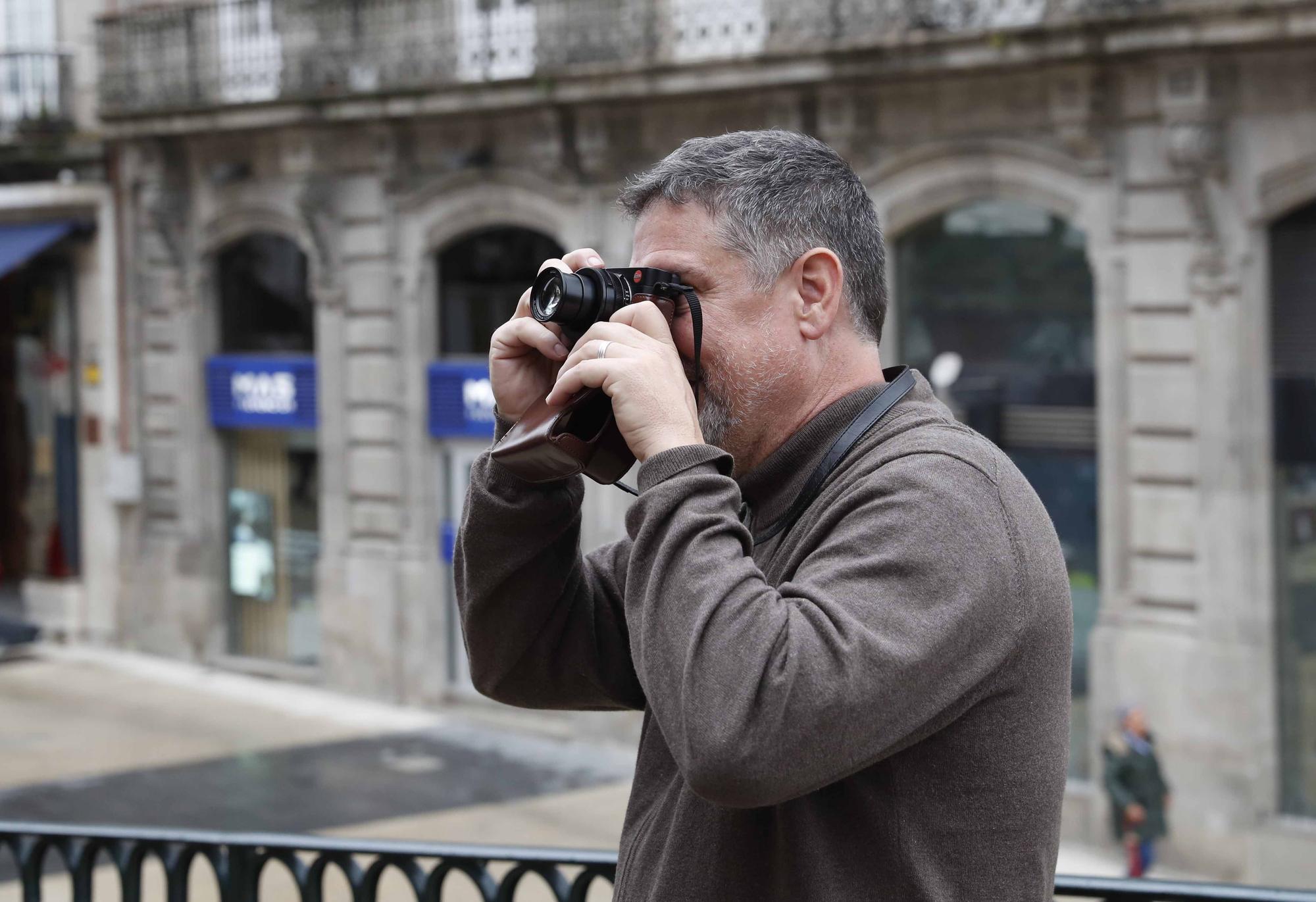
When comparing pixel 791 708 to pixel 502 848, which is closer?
pixel 791 708

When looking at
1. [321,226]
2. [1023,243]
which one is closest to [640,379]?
[1023,243]

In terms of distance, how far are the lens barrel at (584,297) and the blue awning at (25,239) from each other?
1695 cm

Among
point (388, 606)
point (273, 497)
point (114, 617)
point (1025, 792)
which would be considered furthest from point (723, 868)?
point (114, 617)

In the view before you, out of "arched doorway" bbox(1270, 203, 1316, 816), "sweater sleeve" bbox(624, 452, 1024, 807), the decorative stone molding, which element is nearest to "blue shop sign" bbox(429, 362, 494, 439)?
the decorative stone molding

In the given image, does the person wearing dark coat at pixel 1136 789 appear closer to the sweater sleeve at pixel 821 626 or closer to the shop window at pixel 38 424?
the sweater sleeve at pixel 821 626

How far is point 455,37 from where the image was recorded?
15180mm

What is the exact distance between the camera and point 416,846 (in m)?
3.31

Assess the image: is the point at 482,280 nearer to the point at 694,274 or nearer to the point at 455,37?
the point at 455,37

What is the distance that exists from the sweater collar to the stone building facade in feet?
29.1

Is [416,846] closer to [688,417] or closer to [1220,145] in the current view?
[688,417]

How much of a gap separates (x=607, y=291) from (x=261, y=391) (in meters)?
15.6

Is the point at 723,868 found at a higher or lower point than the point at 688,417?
lower

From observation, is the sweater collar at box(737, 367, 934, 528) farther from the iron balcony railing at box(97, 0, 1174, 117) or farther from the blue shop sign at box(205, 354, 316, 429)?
the blue shop sign at box(205, 354, 316, 429)

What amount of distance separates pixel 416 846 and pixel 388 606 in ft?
41.7
